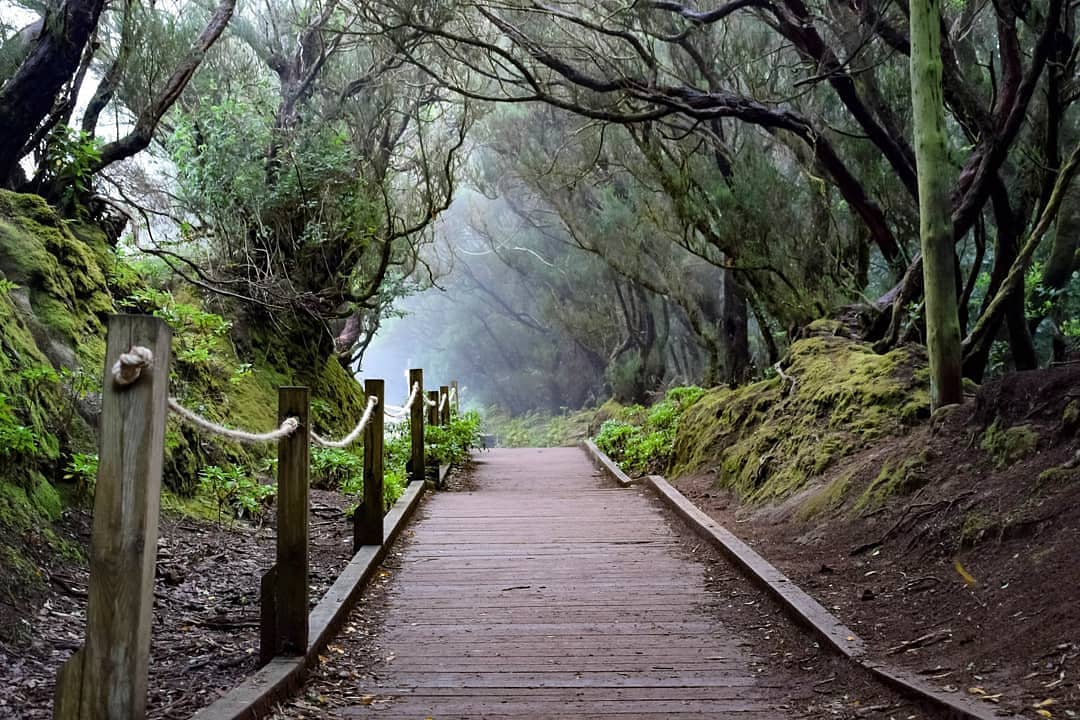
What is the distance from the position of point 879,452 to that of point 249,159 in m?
7.49

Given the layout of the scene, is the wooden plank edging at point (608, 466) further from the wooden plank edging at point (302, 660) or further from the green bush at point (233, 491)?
the green bush at point (233, 491)

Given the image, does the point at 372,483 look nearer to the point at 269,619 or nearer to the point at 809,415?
the point at 269,619

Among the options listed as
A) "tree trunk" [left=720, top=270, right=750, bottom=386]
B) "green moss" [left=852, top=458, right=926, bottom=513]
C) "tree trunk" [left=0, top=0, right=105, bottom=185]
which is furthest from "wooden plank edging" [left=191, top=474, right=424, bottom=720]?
"tree trunk" [left=720, top=270, right=750, bottom=386]

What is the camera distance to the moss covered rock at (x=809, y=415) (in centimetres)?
780

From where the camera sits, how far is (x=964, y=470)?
19.0 ft

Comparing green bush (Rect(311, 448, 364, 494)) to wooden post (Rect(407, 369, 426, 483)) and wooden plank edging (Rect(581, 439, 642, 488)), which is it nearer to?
wooden post (Rect(407, 369, 426, 483))

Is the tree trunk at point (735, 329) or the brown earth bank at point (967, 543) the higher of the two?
the tree trunk at point (735, 329)

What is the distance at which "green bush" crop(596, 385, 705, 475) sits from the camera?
523 inches

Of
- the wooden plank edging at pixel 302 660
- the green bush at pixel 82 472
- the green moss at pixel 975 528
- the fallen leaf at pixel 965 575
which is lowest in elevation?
the wooden plank edging at pixel 302 660

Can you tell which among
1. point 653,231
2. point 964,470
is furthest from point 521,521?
point 653,231

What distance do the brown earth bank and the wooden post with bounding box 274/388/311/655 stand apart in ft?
8.29

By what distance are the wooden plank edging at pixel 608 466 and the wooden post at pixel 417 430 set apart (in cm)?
264

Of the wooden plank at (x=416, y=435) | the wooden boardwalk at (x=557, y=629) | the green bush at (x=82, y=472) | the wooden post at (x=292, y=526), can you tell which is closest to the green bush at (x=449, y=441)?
the wooden plank at (x=416, y=435)

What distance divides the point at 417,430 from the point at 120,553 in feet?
25.0
